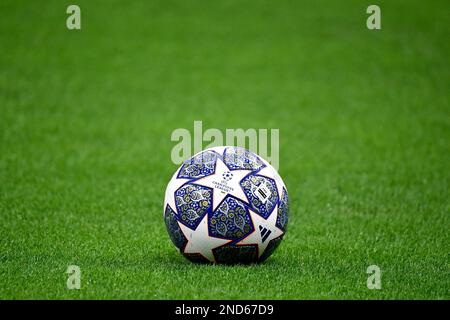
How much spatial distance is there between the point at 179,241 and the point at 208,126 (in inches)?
415

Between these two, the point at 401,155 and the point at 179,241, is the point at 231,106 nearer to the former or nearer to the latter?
the point at 401,155

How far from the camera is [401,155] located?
16.3m

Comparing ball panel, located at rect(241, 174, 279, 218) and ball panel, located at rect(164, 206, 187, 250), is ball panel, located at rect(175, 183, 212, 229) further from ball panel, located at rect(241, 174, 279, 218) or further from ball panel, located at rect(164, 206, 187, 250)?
ball panel, located at rect(241, 174, 279, 218)

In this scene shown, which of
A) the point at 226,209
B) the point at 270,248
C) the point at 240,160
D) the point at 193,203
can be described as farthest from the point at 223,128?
the point at 226,209

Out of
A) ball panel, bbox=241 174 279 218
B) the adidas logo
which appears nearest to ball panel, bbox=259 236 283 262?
the adidas logo

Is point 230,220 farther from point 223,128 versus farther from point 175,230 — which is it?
point 223,128

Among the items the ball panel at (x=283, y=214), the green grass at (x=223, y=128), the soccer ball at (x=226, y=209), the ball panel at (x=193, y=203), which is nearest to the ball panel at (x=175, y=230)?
the soccer ball at (x=226, y=209)

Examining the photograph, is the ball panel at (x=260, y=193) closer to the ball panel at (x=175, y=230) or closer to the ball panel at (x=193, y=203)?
the ball panel at (x=193, y=203)

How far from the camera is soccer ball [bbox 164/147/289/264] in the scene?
26.2ft

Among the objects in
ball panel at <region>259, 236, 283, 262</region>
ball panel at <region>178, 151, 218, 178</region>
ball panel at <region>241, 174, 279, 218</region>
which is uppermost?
ball panel at <region>178, 151, 218, 178</region>

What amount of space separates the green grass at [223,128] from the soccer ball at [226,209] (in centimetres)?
26

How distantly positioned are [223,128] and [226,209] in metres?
10.6

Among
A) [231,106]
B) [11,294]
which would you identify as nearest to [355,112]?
[231,106]

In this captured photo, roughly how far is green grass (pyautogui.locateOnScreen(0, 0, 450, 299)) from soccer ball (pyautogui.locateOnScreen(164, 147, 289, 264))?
256mm
